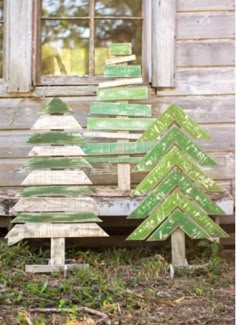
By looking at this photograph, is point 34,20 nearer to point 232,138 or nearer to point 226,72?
point 226,72

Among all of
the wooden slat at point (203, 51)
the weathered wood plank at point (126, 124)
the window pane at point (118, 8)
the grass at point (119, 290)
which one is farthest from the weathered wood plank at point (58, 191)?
the window pane at point (118, 8)

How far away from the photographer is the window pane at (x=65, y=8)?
4.09 metres

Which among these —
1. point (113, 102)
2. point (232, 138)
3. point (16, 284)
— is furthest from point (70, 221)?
point (232, 138)

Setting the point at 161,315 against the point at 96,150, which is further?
the point at 96,150

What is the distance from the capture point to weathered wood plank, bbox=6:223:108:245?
341cm

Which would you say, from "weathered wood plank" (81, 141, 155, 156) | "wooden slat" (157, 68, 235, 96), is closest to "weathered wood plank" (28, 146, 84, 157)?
"weathered wood plank" (81, 141, 155, 156)

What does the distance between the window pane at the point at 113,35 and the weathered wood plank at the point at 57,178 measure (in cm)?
102

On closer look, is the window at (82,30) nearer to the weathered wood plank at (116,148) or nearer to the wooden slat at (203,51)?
the wooden slat at (203,51)

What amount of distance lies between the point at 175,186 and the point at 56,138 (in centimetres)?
85

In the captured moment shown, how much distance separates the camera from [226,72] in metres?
3.89

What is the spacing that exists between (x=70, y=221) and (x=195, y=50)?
1.57 m

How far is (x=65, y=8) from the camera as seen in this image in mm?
4125

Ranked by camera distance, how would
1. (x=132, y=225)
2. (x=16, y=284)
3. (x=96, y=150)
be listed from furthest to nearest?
(x=132, y=225)
(x=96, y=150)
(x=16, y=284)

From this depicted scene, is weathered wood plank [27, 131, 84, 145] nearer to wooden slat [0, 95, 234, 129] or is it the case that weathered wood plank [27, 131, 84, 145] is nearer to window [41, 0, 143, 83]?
wooden slat [0, 95, 234, 129]
